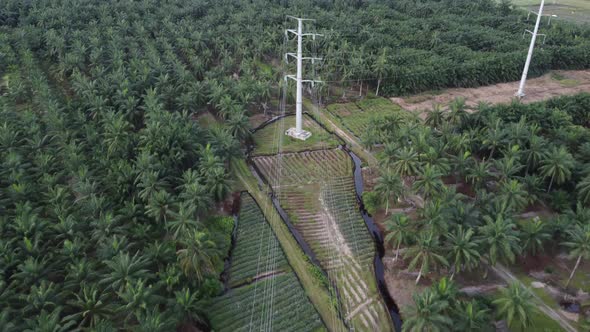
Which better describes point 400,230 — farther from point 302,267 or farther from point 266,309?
point 266,309

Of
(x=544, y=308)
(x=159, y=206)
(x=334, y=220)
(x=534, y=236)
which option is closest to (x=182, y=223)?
(x=159, y=206)

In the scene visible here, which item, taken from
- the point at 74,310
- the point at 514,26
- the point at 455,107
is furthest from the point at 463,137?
the point at 514,26

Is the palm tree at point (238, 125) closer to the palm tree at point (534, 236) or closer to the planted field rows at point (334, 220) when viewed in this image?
the planted field rows at point (334, 220)

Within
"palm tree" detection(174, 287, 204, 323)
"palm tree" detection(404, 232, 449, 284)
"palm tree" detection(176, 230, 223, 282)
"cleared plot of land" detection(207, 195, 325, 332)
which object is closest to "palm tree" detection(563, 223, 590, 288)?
"palm tree" detection(404, 232, 449, 284)

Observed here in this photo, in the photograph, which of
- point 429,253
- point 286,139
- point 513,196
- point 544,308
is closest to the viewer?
point 429,253

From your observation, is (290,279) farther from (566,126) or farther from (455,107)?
(566,126)

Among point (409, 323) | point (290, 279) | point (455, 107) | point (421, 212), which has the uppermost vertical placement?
point (455, 107)

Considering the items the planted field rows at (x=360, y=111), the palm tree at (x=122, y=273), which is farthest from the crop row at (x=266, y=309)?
the planted field rows at (x=360, y=111)
